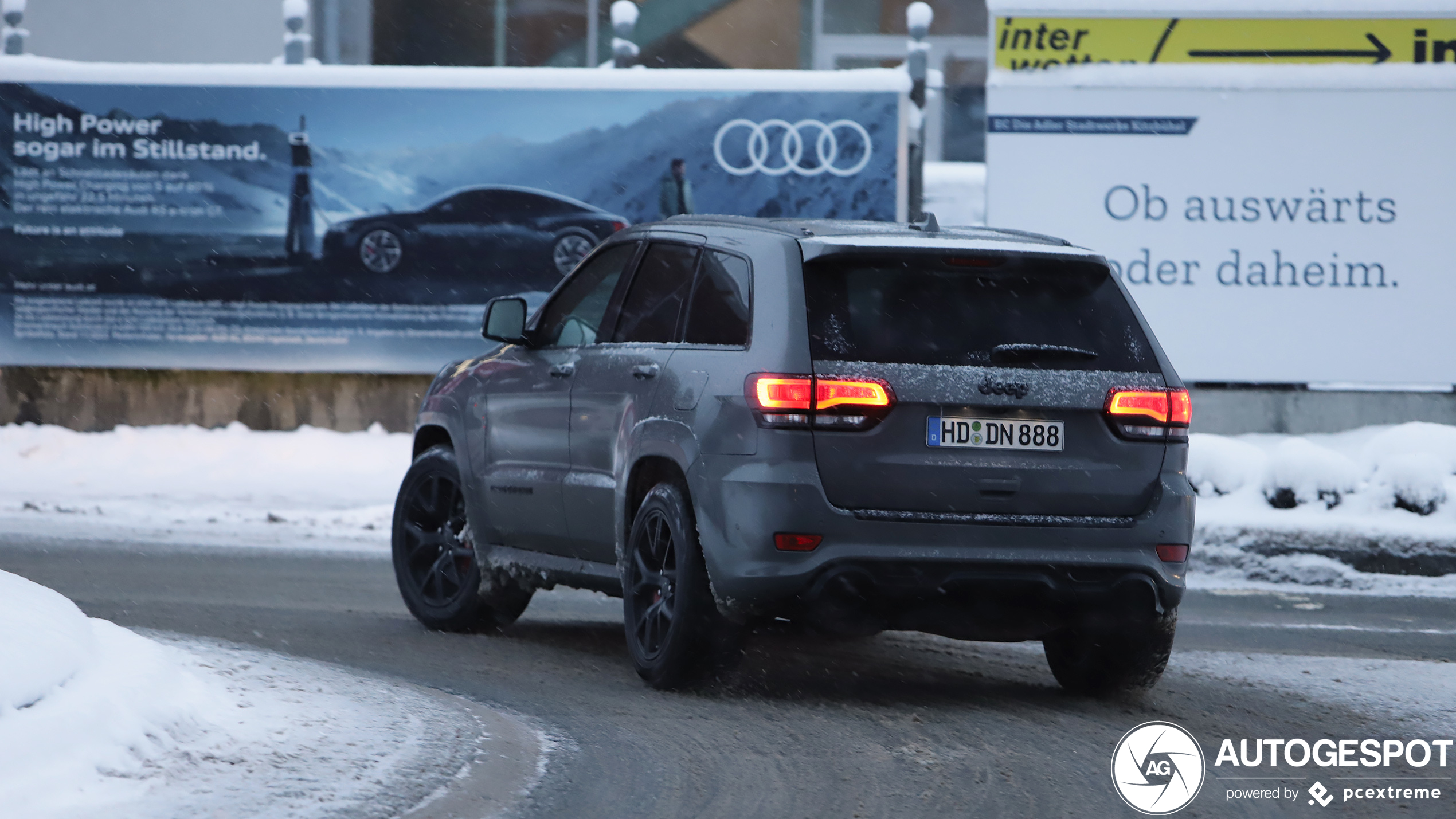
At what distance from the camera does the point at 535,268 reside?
55.6ft

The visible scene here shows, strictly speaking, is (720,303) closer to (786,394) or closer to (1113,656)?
(786,394)

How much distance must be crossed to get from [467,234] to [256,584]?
768cm

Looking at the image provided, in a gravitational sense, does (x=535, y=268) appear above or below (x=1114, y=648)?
above

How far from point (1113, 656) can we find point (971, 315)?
4.76 feet

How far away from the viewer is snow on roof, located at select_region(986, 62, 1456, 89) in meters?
16.8

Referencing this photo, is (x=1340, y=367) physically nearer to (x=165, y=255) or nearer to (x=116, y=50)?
(x=165, y=255)

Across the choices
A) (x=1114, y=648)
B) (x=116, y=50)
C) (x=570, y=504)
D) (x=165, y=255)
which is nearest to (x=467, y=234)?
(x=165, y=255)

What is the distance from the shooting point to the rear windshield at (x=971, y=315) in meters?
6.33

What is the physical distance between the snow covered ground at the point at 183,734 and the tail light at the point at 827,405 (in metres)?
1.46

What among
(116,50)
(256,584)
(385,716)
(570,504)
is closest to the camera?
(385,716)

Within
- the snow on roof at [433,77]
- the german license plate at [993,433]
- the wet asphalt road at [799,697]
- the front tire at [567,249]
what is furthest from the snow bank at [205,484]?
the german license plate at [993,433]

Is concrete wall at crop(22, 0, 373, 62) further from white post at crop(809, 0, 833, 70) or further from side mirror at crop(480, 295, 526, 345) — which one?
side mirror at crop(480, 295, 526, 345)

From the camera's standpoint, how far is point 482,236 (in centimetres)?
1706

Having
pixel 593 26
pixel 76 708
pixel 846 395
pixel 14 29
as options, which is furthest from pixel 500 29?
pixel 76 708
